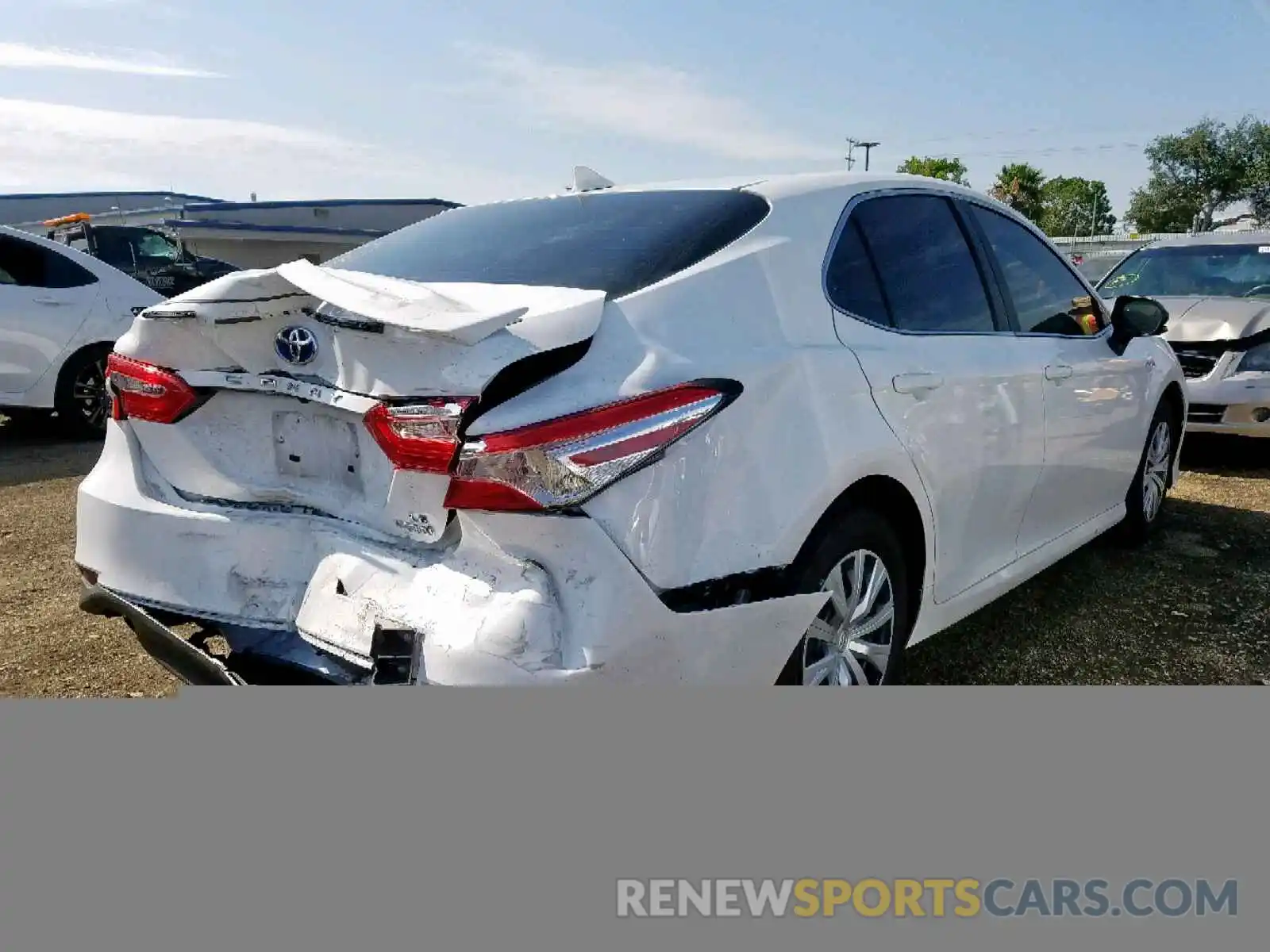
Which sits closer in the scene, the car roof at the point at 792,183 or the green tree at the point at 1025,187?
the car roof at the point at 792,183

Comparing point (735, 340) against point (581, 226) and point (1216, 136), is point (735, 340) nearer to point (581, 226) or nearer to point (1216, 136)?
point (581, 226)

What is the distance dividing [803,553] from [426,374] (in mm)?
877

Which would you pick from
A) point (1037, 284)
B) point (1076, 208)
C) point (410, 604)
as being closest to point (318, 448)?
point (410, 604)

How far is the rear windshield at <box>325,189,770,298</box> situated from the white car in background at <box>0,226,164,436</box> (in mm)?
4767

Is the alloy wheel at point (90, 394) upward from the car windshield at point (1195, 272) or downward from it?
downward

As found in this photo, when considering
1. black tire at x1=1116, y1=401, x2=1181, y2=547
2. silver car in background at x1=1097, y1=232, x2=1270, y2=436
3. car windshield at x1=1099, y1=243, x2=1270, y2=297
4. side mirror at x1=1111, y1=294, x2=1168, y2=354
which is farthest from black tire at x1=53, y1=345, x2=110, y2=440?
car windshield at x1=1099, y1=243, x2=1270, y2=297

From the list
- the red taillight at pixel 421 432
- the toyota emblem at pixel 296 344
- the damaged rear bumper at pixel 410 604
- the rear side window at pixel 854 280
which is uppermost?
the rear side window at pixel 854 280

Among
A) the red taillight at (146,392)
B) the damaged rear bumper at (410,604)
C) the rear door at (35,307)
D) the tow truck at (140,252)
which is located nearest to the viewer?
the damaged rear bumper at (410,604)

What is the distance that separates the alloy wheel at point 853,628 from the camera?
7.59 ft

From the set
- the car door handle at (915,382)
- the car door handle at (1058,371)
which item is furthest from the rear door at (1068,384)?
the car door handle at (915,382)

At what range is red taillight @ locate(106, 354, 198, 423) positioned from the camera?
2.29 metres

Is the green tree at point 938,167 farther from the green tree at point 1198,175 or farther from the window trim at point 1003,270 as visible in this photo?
the window trim at point 1003,270

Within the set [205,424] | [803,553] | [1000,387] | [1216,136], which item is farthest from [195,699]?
[1216,136]

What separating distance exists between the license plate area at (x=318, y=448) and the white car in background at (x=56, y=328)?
5.25 m
